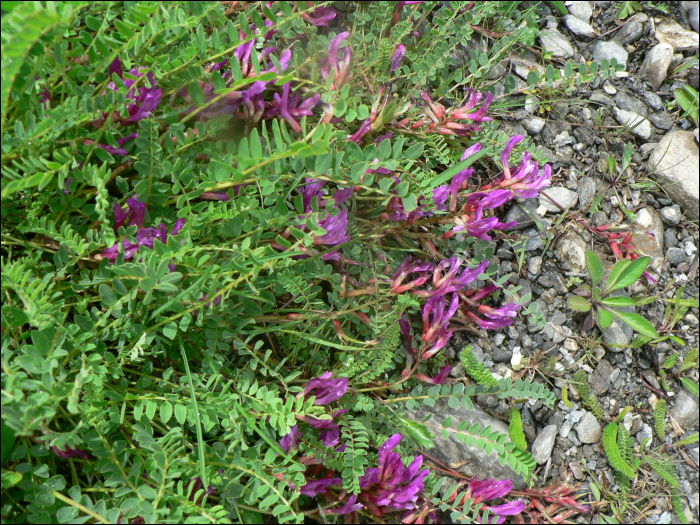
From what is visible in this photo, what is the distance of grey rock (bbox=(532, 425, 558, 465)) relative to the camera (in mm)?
2279

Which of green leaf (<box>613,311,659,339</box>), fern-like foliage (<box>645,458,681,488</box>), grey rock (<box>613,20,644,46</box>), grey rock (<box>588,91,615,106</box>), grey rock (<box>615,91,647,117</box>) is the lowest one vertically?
fern-like foliage (<box>645,458,681,488</box>)

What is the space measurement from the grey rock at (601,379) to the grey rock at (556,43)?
150cm

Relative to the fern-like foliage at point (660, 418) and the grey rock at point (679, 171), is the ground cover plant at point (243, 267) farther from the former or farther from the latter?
the grey rock at point (679, 171)

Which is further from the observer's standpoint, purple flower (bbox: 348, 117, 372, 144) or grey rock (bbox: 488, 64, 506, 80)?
grey rock (bbox: 488, 64, 506, 80)

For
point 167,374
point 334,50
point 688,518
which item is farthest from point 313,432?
point 688,518

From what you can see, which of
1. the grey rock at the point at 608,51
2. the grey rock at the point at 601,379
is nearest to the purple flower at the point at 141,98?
the grey rock at the point at 601,379

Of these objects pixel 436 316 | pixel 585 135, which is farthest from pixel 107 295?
pixel 585 135

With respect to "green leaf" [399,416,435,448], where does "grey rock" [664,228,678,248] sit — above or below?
below

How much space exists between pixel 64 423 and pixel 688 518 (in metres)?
2.48

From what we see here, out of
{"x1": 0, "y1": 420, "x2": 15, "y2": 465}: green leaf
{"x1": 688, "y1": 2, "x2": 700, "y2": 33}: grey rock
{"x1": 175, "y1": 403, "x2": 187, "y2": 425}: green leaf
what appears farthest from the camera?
{"x1": 688, "y1": 2, "x2": 700, "y2": 33}: grey rock

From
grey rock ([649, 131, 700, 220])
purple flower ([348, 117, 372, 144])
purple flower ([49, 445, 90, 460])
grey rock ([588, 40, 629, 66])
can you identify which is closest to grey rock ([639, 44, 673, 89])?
grey rock ([588, 40, 629, 66])

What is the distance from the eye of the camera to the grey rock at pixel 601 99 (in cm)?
269

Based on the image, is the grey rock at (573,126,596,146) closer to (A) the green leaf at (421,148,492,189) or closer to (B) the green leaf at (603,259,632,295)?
(B) the green leaf at (603,259,632,295)

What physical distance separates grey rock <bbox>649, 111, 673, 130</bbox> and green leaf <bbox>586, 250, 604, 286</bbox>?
840 mm
